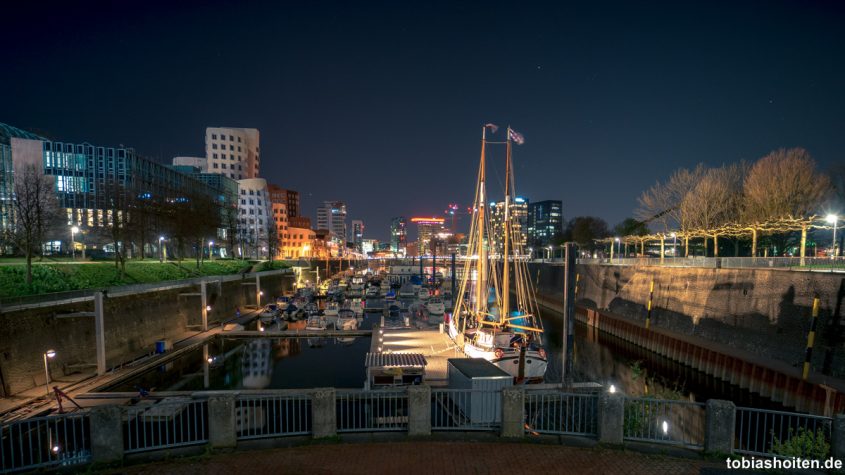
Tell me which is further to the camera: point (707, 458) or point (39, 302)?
point (39, 302)

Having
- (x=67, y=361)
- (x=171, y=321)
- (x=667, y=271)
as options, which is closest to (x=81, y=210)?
(x=171, y=321)

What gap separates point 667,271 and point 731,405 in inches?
1352

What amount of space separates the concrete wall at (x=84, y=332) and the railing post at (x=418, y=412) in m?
Answer: 21.0

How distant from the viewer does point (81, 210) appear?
243 feet

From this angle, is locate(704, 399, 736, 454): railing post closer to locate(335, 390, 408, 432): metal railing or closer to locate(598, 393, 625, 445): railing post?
locate(598, 393, 625, 445): railing post

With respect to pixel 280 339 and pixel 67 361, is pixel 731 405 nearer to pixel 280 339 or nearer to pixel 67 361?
pixel 67 361

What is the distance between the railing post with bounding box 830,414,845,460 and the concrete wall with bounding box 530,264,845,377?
649 inches

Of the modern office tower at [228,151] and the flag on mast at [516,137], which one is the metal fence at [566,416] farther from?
the modern office tower at [228,151]

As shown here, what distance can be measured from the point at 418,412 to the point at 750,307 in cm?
2876

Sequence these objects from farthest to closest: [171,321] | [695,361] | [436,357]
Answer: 1. [171,321]
2. [695,361]
3. [436,357]

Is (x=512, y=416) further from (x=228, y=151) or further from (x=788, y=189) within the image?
(x=228, y=151)

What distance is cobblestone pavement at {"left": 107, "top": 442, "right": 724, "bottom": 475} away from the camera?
28.4 ft

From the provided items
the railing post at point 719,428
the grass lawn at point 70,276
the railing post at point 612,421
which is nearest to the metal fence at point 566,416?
the railing post at point 612,421

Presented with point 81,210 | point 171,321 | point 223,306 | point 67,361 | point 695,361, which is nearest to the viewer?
point 67,361
